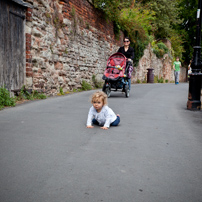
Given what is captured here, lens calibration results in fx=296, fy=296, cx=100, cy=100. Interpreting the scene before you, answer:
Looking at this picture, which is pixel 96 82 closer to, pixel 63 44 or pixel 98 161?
pixel 63 44

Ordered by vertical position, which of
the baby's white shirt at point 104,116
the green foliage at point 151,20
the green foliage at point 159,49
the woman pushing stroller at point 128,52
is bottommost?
the baby's white shirt at point 104,116

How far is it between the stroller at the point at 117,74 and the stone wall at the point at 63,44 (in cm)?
204

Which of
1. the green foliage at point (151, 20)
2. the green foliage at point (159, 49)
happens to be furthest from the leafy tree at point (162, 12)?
the green foliage at point (159, 49)

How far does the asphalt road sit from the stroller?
429 cm

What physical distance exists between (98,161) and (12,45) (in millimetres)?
5993

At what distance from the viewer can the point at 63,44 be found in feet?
37.9

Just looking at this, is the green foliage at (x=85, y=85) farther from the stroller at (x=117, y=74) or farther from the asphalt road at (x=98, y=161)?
the asphalt road at (x=98, y=161)

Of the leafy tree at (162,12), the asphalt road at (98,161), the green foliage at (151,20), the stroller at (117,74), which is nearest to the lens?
the asphalt road at (98,161)

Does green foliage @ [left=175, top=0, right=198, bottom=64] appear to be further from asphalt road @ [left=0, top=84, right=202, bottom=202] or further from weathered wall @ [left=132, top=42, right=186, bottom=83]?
asphalt road @ [left=0, top=84, right=202, bottom=202]

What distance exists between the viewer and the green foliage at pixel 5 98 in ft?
24.7

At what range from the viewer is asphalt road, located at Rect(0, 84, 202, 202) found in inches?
105

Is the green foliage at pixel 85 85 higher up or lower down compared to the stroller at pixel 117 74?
lower down

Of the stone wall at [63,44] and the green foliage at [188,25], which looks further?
the green foliage at [188,25]

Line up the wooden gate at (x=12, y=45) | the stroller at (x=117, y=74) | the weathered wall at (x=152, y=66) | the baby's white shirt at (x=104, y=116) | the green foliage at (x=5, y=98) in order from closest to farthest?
the baby's white shirt at (x=104, y=116), the green foliage at (x=5, y=98), the wooden gate at (x=12, y=45), the stroller at (x=117, y=74), the weathered wall at (x=152, y=66)
